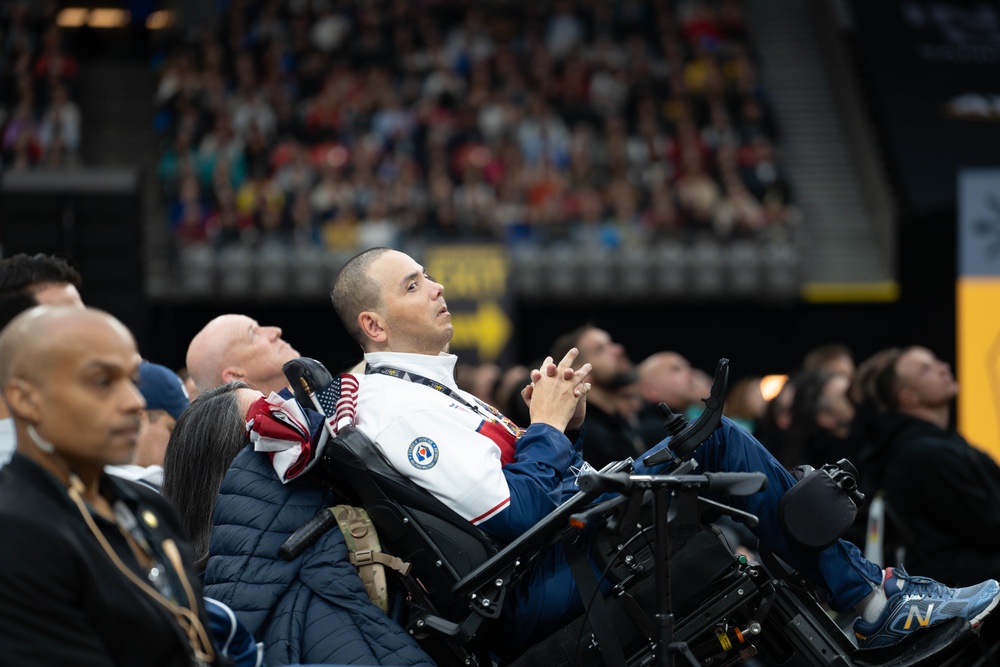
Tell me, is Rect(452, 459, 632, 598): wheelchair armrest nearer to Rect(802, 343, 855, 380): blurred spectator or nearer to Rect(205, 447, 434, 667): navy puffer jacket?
Rect(205, 447, 434, 667): navy puffer jacket

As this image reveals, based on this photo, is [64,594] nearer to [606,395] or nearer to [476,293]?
[606,395]

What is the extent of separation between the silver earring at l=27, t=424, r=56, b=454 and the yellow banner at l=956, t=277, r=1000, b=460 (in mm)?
6610

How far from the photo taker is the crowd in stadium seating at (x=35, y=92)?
16.1 metres

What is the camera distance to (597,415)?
6.41m

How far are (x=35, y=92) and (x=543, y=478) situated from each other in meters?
15.4

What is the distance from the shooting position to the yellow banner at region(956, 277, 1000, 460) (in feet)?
25.6

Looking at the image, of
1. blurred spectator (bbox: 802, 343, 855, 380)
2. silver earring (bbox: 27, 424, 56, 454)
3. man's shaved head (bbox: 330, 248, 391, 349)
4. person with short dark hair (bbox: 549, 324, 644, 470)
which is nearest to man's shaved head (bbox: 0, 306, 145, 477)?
silver earring (bbox: 27, 424, 56, 454)

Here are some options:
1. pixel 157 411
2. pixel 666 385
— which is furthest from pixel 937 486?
pixel 157 411

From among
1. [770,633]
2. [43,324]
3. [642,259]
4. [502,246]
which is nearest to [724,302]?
[642,259]

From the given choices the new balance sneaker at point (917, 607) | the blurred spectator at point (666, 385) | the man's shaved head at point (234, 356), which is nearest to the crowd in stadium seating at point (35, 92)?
the blurred spectator at point (666, 385)

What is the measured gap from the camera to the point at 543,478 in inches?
136

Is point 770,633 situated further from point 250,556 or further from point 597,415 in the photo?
point 597,415

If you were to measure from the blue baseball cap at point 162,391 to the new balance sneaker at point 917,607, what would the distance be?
100 inches

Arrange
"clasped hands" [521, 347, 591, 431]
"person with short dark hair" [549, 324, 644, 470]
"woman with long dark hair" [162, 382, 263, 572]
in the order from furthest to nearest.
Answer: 1. "person with short dark hair" [549, 324, 644, 470]
2. "woman with long dark hair" [162, 382, 263, 572]
3. "clasped hands" [521, 347, 591, 431]
